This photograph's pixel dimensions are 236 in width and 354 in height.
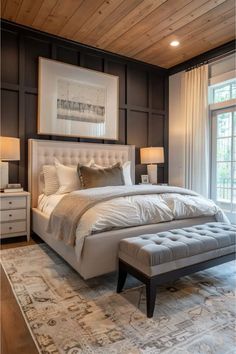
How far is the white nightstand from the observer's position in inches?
123

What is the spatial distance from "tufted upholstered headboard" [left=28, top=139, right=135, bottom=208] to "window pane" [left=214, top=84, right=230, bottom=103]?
1668 millimetres

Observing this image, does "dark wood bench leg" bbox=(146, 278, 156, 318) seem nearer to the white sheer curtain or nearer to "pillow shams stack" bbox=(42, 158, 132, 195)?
"pillow shams stack" bbox=(42, 158, 132, 195)

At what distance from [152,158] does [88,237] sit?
2799 millimetres

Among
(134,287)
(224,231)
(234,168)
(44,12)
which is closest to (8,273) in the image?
(134,287)

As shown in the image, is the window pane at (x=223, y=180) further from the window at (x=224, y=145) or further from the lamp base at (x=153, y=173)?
the lamp base at (x=153, y=173)

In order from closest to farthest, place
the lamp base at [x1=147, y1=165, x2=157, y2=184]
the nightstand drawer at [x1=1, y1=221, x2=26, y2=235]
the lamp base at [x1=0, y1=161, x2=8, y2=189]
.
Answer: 1. the nightstand drawer at [x1=1, y1=221, x2=26, y2=235]
2. the lamp base at [x1=0, y1=161, x2=8, y2=189]
3. the lamp base at [x1=147, y1=165, x2=157, y2=184]

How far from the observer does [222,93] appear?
164 inches

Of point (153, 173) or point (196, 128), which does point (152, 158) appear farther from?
point (196, 128)

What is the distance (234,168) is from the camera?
3.99 meters

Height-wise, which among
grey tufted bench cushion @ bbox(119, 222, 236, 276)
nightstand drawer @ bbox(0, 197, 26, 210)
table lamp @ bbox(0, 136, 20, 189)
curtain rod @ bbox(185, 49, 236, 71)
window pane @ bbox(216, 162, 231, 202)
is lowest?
grey tufted bench cushion @ bbox(119, 222, 236, 276)

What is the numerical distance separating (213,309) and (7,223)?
8.36 ft

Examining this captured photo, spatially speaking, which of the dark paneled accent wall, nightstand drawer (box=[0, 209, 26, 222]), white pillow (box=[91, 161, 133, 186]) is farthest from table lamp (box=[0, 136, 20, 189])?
white pillow (box=[91, 161, 133, 186])

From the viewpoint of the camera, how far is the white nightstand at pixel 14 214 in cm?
312

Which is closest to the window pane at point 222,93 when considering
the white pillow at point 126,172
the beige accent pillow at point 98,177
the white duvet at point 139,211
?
the white pillow at point 126,172
